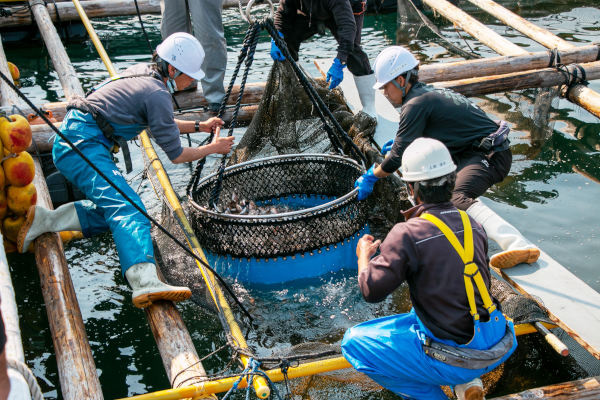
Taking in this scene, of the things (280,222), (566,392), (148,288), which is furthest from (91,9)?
(566,392)

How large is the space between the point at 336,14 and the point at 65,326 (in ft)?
12.9

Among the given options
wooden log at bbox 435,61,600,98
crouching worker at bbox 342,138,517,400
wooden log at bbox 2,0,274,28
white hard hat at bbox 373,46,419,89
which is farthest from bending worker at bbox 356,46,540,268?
wooden log at bbox 2,0,274,28

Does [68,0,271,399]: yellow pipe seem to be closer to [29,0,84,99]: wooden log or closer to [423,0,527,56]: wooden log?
[29,0,84,99]: wooden log

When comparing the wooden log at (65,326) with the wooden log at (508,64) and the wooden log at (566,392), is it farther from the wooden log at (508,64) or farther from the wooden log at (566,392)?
the wooden log at (508,64)

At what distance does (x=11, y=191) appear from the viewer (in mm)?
4559

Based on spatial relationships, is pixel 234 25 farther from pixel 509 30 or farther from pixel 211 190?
pixel 211 190

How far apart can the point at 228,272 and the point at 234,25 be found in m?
8.09

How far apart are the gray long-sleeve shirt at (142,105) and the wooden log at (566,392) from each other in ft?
9.00

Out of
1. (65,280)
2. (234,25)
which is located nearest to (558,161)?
(65,280)

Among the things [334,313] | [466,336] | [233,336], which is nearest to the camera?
[466,336]

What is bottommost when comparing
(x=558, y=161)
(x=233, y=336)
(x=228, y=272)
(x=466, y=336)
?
(x=558, y=161)

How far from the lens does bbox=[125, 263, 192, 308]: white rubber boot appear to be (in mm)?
3838

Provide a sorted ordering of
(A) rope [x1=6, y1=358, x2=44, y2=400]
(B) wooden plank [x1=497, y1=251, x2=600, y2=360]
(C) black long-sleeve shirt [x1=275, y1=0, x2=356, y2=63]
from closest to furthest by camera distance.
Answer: (A) rope [x1=6, y1=358, x2=44, y2=400] < (B) wooden plank [x1=497, y1=251, x2=600, y2=360] < (C) black long-sleeve shirt [x1=275, y1=0, x2=356, y2=63]

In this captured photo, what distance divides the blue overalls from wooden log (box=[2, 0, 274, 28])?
27.9 ft
